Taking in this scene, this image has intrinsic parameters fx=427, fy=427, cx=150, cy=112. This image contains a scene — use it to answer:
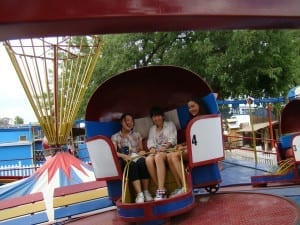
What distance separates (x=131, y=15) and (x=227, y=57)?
11.2 m

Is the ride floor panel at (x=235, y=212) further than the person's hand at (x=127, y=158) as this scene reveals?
No

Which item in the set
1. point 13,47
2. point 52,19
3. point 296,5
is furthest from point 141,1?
point 13,47

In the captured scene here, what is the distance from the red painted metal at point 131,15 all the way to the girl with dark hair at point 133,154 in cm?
260

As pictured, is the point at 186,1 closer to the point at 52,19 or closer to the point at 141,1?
the point at 141,1

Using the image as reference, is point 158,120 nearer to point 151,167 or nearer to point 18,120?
Answer: point 151,167

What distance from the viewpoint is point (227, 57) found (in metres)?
12.3

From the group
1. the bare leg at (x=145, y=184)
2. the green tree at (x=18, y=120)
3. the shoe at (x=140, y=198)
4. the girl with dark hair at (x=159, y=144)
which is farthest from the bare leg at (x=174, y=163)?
the green tree at (x=18, y=120)

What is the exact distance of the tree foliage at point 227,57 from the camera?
481 inches

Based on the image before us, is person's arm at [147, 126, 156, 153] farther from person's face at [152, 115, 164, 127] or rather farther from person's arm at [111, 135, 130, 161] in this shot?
person's arm at [111, 135, 130, 161]

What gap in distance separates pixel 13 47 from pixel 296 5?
21.7ft

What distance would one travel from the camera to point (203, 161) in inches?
171

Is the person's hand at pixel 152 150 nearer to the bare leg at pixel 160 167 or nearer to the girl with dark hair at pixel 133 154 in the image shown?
the girl with dark hair at pixel 133 154

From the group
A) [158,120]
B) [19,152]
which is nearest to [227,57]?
[158,120]

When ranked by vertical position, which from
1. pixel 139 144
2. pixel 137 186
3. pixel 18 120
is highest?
pixel 18 120
